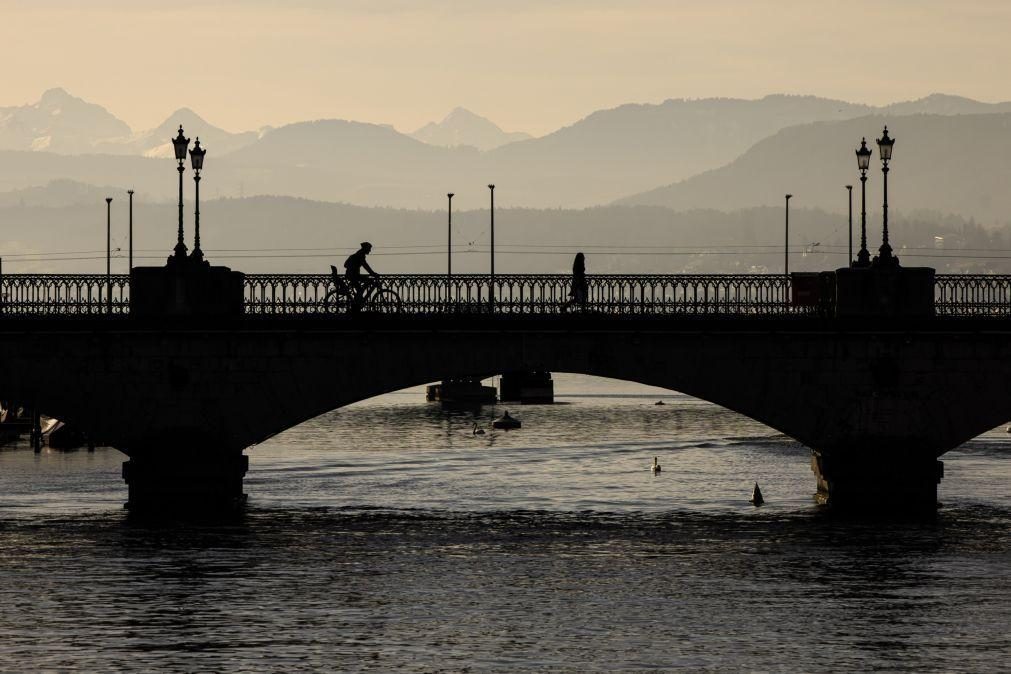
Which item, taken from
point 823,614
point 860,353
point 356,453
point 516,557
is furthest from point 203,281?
point 356,453

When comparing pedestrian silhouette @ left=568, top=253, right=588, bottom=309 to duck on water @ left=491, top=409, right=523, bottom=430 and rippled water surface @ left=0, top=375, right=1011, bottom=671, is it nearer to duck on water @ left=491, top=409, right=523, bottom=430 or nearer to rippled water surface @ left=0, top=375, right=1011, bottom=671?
rippled water surface @ left=0, top=375, right=1011, bottom=671

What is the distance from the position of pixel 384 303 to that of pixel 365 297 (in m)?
0.61

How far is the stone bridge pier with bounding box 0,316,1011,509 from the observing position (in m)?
56.8

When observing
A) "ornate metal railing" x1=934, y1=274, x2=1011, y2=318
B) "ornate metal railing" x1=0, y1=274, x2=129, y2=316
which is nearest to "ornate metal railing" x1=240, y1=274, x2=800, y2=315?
"ornate metal railing" x1=934, y1=274, x2=1011, y2=318

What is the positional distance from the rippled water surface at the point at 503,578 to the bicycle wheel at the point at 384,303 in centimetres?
618

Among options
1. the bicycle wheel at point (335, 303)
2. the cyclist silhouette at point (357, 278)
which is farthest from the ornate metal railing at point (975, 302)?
the bicycle wheel at point (335, 303)

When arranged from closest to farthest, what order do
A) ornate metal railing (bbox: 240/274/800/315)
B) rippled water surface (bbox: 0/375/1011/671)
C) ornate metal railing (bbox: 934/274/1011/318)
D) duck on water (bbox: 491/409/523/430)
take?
1. rippled water surface (bbox: 0/375/1011/671)
2. ornate metal railing (bbox: 934/274/1011/318)
3. ornate metal railing (bbox: 240/274/800/315)
4. duck on water (bbox: 491/409/523/430)

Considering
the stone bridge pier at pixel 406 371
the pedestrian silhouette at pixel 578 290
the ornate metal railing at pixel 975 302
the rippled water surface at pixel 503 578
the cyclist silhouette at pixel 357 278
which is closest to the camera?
the rippled water surface at pixel 503 578

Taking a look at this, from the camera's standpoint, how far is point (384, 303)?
58.5 metres

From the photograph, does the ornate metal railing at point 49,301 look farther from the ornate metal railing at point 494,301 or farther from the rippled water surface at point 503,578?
the rippled water surface at point 503,578

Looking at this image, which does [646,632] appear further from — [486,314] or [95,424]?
[95,424]

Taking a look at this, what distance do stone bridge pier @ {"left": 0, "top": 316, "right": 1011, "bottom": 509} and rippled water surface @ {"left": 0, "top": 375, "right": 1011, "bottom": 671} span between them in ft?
7.37

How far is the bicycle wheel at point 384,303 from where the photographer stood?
191ft

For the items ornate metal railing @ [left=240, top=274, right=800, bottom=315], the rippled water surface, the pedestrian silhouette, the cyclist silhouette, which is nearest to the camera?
the rippled water surface
